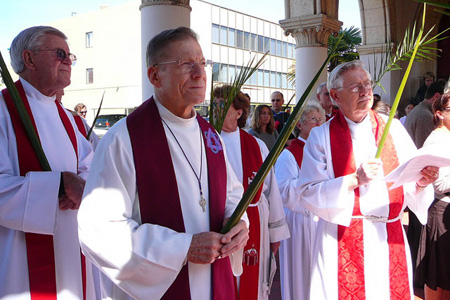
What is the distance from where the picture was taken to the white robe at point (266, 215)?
3533 millimetres

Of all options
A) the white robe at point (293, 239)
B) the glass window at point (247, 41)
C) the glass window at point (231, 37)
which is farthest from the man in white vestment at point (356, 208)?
the glass window at point (247, 41)

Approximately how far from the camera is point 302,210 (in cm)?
376

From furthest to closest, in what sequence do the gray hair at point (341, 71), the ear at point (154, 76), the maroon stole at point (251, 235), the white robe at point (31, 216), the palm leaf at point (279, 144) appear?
the maroon stole at point (251, 235)
the gray hair at point (341, 71)
the white robe at point (31, 216)
the ear at point (154, 76)
the palm leaf at point (279, 144)

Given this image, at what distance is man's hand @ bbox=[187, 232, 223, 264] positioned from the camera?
166 centimetres

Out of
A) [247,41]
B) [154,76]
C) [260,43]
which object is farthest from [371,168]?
[260,43]

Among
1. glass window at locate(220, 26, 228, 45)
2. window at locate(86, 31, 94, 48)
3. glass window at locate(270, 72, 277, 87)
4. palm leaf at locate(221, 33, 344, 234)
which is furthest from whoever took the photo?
glass window at locate(270, 72, 277, 87)

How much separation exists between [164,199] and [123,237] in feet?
0.75

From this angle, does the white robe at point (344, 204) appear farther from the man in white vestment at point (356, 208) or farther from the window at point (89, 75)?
the window at point (89, 75)

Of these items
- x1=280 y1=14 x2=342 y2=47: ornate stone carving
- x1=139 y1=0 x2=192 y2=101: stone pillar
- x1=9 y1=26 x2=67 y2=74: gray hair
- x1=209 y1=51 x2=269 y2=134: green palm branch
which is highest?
x1=280 y1=14 x2=342 y2=47: ornate stone carving

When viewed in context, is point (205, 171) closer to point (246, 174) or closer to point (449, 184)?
point (246, 174)

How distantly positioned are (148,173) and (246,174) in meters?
1.83

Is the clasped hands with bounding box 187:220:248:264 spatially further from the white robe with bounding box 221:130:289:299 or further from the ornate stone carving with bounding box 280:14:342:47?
the ornate stone carving with bounding box 280:14:342:47

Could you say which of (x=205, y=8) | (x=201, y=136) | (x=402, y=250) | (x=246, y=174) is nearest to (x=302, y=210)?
(x=246, y=174)

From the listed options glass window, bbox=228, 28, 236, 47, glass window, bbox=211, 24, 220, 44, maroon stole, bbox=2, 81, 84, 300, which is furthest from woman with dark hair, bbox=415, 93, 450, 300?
glass window, bbox=228, 28, 236, 47
